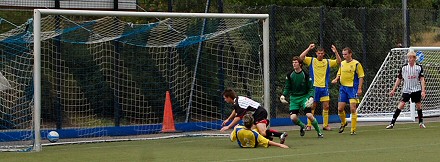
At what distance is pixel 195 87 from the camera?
23.0 m

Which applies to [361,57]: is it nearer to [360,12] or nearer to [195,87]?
[360,12]

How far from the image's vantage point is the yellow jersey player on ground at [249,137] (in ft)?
53.1

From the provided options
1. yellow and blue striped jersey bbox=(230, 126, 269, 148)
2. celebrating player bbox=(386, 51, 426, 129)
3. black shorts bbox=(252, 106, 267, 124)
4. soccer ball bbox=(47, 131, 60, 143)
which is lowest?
soccer ball bbox=(47, 131, 60, 143)

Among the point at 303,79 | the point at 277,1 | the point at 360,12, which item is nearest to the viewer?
the point at 303,79

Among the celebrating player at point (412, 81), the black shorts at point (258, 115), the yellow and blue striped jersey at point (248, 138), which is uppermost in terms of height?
the celebrating player at point (412, 81)

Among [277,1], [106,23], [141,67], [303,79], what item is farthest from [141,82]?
[277,1]

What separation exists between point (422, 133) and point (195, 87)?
5.79m

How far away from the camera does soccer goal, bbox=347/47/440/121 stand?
25531 mm

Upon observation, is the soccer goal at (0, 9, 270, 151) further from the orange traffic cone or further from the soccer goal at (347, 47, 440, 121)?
the soccer goal at (347, 47, 440, 121)

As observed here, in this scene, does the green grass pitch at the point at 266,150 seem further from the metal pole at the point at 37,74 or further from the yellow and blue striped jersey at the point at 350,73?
the yellow and blue striped jersey at the point at 350,73

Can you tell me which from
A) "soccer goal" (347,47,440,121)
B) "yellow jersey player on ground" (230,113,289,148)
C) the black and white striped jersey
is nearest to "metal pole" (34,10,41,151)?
"yellow jersey player on ground" (230,113,289,148)

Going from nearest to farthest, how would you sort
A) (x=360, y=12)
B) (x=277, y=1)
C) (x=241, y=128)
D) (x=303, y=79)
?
(x=241, y=128), (x=303, y=79), (x=360, y=12), (x=277, y=1)

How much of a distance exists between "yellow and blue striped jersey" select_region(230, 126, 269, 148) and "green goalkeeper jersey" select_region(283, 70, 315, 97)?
327 centimetres

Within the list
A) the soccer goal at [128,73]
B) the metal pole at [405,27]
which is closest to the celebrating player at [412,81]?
the soccer goal at [128,73]
